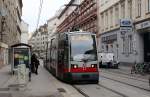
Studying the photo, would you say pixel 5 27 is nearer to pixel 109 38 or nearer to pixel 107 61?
pixel 107 61

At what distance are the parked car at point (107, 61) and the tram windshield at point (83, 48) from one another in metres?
25.8

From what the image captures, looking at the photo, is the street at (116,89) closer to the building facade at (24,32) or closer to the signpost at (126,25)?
the signpost at (126,25)

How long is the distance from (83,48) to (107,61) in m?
27.0

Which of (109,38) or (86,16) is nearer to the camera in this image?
(109,38)

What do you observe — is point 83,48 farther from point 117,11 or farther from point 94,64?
point 117,11

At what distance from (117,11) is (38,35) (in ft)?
432

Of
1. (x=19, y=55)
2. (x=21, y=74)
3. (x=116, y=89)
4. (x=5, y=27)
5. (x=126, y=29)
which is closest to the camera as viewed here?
(x=116, y=89)

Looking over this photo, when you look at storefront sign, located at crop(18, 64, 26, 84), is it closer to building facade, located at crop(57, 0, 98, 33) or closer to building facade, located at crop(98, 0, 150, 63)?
building facade, located at crop(98, 0, 150, 63)

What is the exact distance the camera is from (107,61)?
52594mm

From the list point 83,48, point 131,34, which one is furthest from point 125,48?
point 83,48

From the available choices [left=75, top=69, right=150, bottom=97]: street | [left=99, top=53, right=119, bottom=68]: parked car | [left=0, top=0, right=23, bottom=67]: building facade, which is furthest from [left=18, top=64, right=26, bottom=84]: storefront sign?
[left=99, top=53, right=119, bottom=68]: parked car

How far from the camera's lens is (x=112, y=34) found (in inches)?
2432

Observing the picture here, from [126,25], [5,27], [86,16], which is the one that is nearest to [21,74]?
[126,25]

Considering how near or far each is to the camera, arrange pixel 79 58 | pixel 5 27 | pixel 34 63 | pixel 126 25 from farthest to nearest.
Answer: pixel 5 27 → pixel 126 25 → pixel 34 63 → pixel 79 58
